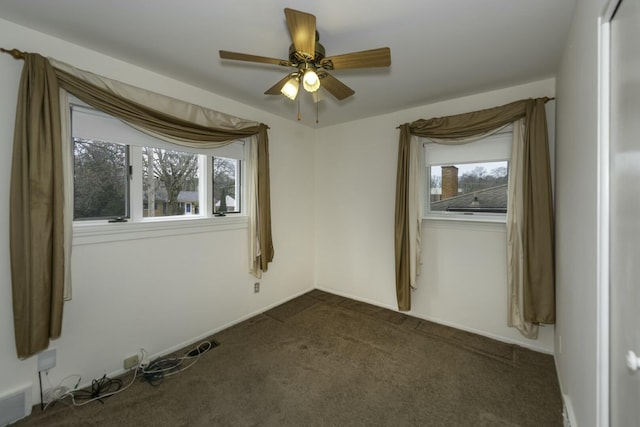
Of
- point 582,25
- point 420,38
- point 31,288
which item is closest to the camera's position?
point 582,25

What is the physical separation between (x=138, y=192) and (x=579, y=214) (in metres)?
3.06

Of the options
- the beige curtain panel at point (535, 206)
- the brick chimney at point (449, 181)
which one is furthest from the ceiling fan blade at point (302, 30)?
the brick chimney at point (449, 181)

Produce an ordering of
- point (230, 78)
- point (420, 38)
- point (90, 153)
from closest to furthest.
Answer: point (420, 38) < point (90, 153) < point (230, 78)

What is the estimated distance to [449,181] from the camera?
2971mm

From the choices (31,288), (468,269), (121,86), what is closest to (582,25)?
(468,269)

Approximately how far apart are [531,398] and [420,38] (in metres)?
2.64

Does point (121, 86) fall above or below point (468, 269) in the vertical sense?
above

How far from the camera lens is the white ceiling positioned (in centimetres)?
154

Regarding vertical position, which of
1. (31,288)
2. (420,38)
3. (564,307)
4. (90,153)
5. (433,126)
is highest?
(420,38)

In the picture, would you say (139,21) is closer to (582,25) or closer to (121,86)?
(121,86)

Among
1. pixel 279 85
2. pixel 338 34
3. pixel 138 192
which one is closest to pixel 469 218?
pixel 338 34

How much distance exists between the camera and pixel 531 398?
73.2 inches

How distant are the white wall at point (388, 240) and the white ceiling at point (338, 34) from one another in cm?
68

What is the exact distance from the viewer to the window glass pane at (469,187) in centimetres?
266
